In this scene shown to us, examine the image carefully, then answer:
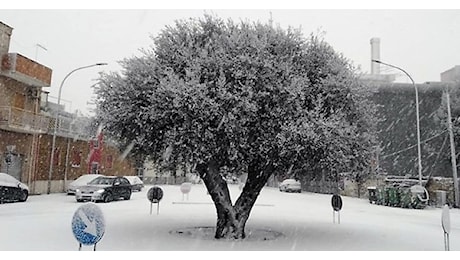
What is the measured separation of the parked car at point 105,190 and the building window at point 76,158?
2.62 meters

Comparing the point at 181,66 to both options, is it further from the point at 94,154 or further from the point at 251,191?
the point at 94,154

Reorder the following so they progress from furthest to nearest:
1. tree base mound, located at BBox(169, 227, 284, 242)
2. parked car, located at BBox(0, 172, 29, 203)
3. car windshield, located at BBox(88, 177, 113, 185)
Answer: car windshield, located at BBox(88, 177, 113, 185)
parked car, located at BBox(0, 172, 29, 203)
tree base mound, located at BBox(169, 227, 284, 242)

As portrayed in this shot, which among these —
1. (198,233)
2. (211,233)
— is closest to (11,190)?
(198,233)

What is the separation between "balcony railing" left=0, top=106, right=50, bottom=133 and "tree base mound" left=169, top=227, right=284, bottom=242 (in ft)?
32.5

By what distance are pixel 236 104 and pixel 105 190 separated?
430 inches

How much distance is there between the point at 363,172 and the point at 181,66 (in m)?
4.13

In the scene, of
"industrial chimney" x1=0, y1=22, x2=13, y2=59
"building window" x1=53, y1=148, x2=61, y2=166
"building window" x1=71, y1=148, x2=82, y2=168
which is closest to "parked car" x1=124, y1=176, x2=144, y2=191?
"building window" x1=71, y1=148, x2=82, y2=168

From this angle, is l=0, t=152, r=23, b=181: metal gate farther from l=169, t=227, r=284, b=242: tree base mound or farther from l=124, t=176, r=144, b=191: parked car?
l=169, t=227, r=284, b=242: tree base mound

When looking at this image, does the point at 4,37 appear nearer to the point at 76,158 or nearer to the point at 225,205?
the point at 76,158

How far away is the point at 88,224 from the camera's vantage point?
219 inches

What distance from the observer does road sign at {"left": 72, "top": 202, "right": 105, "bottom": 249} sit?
5566 mm

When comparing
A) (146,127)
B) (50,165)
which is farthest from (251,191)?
(50,165)

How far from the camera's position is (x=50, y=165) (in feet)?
59.5

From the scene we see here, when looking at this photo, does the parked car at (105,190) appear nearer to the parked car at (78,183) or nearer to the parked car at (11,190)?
the parked car at (78,183)
